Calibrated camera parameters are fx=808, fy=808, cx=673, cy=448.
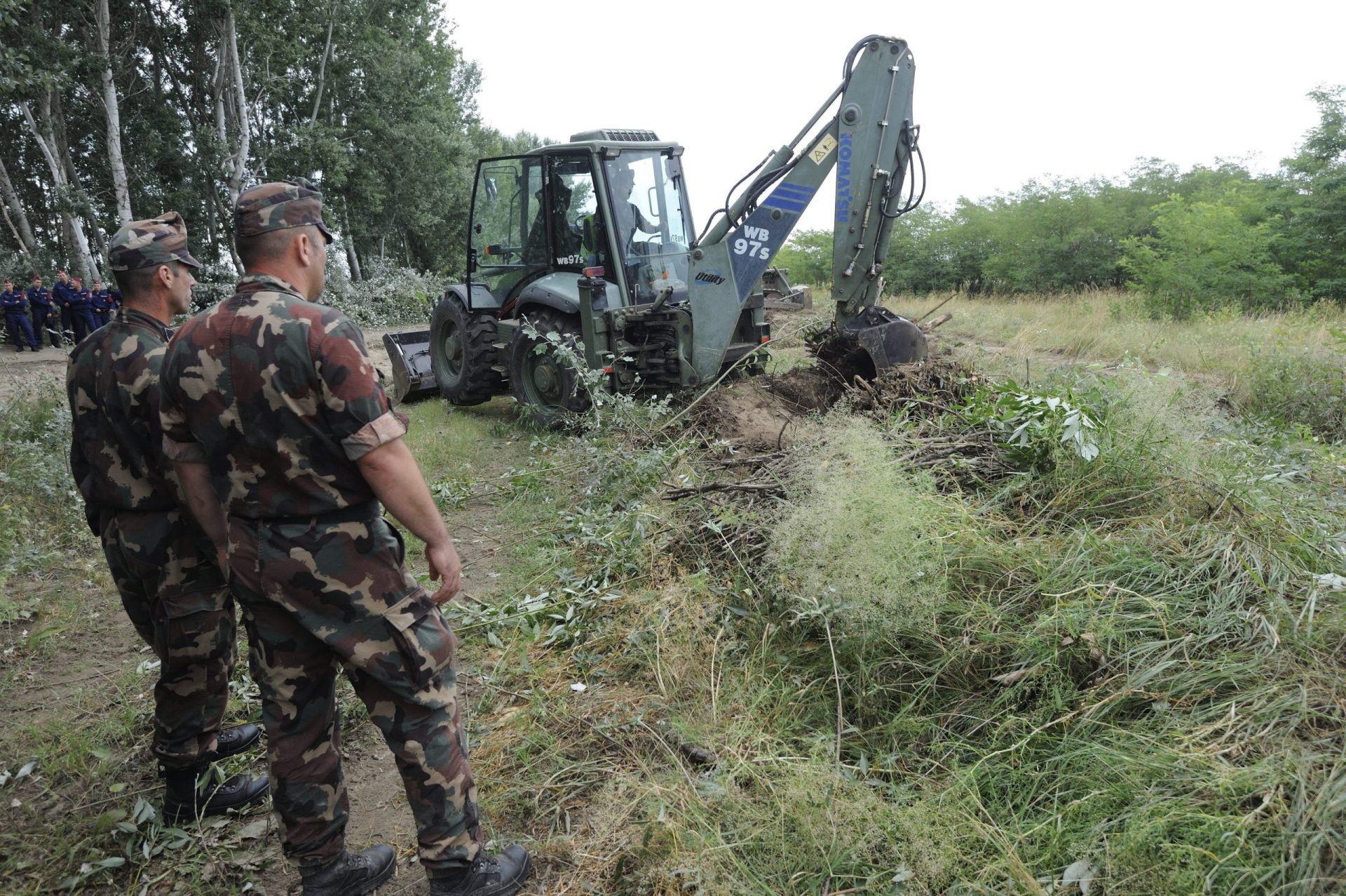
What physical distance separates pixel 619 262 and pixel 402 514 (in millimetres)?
5477

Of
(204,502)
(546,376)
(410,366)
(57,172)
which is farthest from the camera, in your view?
(57,172)

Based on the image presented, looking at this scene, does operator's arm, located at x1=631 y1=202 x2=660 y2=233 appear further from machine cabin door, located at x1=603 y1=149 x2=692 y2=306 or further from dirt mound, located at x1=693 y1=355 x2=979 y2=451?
dirt mound, located at x1=693 y1=355 x2=979 y2=451

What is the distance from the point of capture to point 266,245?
2.27 meters

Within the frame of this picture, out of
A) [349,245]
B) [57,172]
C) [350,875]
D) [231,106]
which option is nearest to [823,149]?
[350,875]

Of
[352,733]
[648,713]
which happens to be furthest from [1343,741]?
[352,733]

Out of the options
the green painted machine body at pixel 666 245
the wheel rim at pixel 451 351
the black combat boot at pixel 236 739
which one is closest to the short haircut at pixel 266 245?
the black combat boot at pixel 236 739

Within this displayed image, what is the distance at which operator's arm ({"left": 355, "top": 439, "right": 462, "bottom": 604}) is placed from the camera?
85.4 inches

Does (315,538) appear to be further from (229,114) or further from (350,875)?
(229,114)

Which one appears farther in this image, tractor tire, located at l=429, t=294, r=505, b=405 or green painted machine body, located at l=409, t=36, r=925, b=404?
tractor tire, located at l=429, t=294, r=505, b=405

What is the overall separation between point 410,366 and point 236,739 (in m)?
7.03

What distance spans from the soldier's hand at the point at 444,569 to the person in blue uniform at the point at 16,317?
17.9m

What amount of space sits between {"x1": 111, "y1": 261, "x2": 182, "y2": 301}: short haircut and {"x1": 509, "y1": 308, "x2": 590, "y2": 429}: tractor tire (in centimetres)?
432

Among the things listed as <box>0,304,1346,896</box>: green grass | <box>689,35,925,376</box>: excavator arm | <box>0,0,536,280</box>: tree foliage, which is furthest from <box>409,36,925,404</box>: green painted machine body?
<box>0,0,536,280</box>: tree foliage

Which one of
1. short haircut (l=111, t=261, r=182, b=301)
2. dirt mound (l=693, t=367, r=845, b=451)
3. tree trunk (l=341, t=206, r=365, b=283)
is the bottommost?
dirt mound (l=693, t=367, r=845, b=451)
